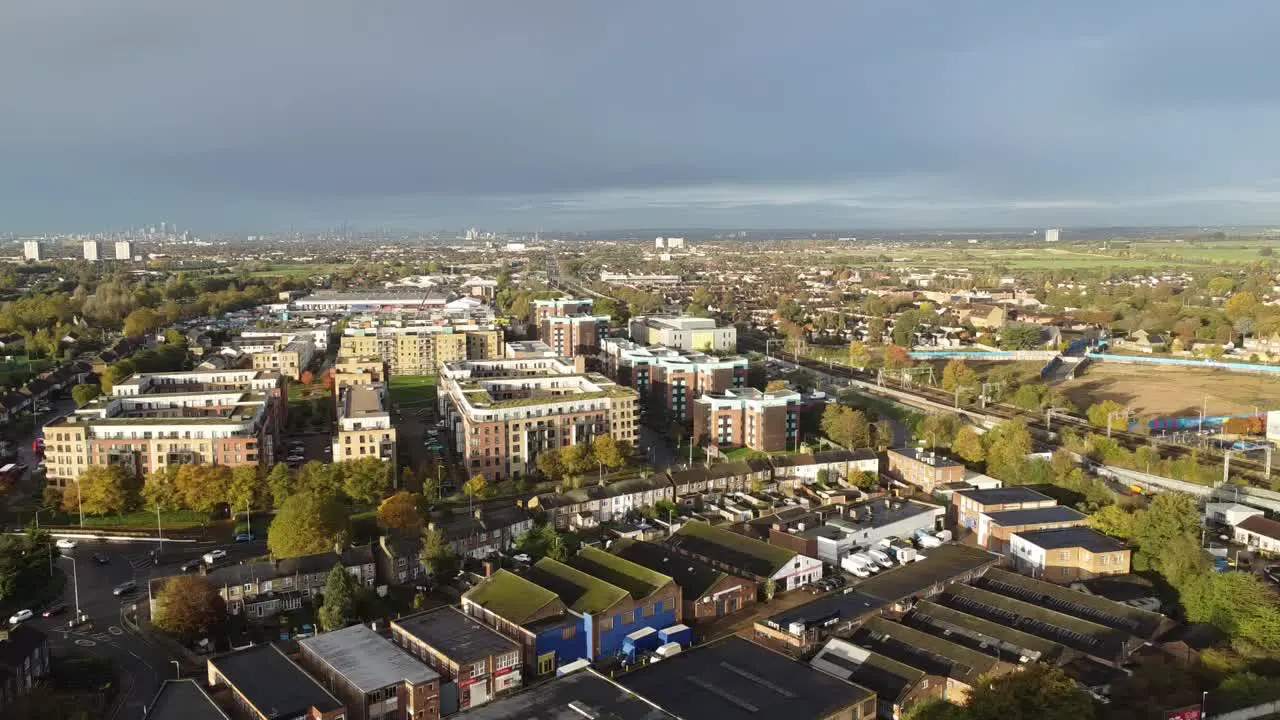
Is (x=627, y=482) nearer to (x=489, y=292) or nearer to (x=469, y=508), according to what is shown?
(x=469, y=508)

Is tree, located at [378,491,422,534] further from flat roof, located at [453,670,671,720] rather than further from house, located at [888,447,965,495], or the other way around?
house, located at [888,447,965,495]

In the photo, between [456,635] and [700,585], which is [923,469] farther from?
[456,635]

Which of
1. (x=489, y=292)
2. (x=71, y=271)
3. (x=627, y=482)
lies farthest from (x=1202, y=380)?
(x=71, y=271)

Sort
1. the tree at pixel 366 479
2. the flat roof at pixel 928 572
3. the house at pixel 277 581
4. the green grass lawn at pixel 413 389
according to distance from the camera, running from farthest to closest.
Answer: the green grass lawn at pixel 413 389 → the tree at pixel 366 479 → the flat roof at pixel 928 572 → the house at pixel 277 581

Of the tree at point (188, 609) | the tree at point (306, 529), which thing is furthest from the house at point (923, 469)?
the tree at point (188, 609)

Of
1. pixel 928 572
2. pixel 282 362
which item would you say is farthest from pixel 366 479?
pixel 282 362

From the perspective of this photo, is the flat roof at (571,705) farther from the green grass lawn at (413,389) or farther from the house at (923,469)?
the green grass lawn at (413,389)
